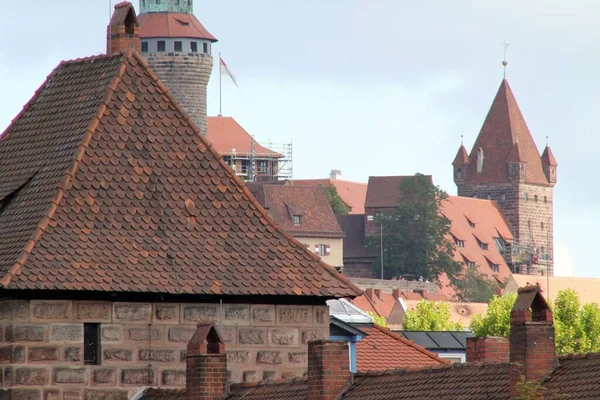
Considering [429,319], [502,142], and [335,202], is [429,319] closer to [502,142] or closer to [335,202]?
[335,202]

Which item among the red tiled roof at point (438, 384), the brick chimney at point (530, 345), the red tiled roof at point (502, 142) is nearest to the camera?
the brick chimney at point (530, 345)

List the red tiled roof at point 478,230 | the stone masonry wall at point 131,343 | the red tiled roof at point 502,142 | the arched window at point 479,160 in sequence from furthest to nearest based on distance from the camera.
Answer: the arched window at point 479,160 < the red tiled roof at point 502,142 < the red tiled roof at point 478,230 < the stone masonry wall at point 131,343

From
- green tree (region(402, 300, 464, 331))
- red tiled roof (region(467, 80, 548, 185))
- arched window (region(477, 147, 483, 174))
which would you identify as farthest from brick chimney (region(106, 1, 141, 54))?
arched window (region(477, 147, 483, 174))

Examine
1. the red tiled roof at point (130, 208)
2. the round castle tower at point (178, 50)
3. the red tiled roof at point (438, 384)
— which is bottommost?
the red tiled roof at point (438, 384)

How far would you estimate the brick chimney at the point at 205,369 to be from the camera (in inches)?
893

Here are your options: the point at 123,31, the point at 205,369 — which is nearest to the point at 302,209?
the point at 123,31

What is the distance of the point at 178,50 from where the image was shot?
458 ft

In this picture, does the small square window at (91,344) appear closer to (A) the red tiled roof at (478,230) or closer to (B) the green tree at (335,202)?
(B) the green tree at (335,202)

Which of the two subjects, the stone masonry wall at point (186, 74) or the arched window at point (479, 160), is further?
the arched window at point (479, 160)

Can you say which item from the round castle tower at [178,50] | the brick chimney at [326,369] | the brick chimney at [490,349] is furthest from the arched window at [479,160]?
the brick chimney at [326,369]

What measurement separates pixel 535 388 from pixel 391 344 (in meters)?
22.0

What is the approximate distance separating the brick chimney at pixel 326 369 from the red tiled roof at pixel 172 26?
385ft

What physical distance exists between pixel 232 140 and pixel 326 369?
5618 inches

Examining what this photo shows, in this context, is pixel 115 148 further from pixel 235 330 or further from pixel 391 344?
pixel 391 344
